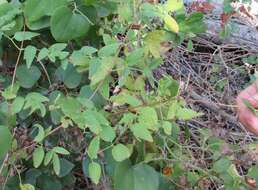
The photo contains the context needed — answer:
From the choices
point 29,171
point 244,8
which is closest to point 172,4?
point 29,171

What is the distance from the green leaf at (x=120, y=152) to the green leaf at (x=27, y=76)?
0.88ft

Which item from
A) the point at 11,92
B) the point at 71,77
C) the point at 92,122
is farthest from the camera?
the point at 71,77

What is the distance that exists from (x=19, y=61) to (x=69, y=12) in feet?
0.59

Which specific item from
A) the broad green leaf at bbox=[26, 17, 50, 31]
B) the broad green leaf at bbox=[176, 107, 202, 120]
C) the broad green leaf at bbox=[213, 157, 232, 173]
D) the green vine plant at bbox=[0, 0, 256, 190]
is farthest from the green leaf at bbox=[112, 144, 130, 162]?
the broad green leaf at bbox=[26, 17, 50, 31]

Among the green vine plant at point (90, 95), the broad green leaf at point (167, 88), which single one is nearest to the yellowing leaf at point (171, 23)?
the green vine plant at point (90, 95)

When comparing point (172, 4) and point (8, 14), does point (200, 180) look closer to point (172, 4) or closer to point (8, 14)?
point (172, 4)

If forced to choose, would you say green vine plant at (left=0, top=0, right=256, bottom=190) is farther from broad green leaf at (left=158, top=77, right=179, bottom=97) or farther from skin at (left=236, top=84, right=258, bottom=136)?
skin at (left=236, top=84, right=258, bottom=136)

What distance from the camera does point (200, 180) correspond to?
117cm

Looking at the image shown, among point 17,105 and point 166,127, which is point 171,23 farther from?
point 17,105

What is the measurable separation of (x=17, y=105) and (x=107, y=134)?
194 millimetres

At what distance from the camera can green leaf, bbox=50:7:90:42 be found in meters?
1.11

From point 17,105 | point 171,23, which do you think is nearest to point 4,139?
point 17,105

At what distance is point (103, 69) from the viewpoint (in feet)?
3.36

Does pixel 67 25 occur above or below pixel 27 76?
above
